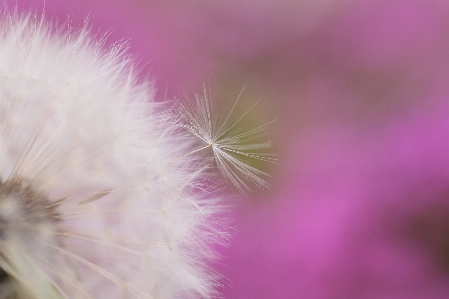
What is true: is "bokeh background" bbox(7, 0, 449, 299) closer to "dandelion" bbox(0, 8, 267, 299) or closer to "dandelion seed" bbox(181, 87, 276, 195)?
"dandelion seed" bbox(181, 87, 276, 195)

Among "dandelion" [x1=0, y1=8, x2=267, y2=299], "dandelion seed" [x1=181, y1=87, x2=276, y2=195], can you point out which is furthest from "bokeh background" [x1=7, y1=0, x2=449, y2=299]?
"dandelion" [x1=0, y1=8, x2=267, y2=299]

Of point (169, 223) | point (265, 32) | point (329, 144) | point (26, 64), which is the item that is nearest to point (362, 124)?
point (329, 144)

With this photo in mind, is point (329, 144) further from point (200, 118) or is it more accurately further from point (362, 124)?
point (200, 118)

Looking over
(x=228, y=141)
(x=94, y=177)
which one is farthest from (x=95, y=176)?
(x=228, y=141)

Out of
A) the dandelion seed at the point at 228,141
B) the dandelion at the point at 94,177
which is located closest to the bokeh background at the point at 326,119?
the dandelion seed at the point at 228,141

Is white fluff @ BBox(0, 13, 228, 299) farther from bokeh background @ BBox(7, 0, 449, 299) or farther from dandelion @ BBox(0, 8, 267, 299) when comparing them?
bokeh background @ BBox(7, 0, 449, 299)

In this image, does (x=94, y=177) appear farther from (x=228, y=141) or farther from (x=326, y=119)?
(x=326, y=119)

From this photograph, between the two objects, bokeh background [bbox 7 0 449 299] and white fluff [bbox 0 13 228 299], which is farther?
bokeh background [bbox 7 0 449 299]

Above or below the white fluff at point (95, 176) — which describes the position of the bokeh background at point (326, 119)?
above

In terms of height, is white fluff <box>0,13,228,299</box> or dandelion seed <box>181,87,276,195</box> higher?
dandelion seed <box>181,87,276,195</box>

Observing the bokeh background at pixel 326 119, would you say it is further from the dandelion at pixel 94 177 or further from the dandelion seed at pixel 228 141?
the dandelion at pixel 94 177
